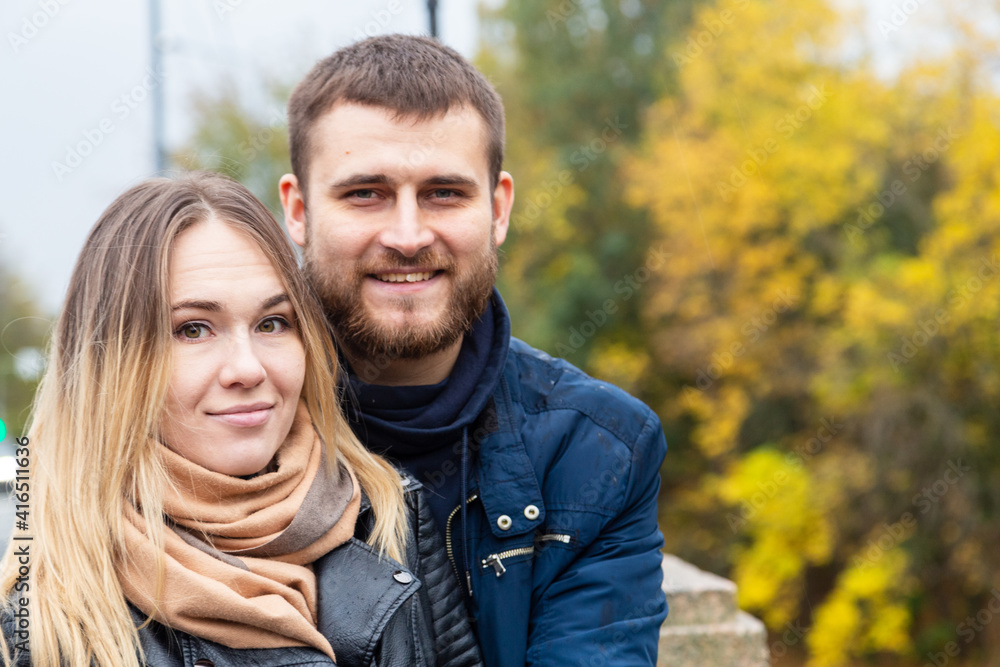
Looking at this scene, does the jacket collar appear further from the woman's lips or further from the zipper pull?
the woman's lips

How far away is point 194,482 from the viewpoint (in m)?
2.06

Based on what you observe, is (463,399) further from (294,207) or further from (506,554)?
(294,207)

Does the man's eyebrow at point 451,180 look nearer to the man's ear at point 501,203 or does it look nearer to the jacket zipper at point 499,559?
the man's ear at point 501,203

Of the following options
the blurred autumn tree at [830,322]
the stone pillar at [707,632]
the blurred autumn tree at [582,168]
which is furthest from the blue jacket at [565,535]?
the blurred autumn tree at [582,168]

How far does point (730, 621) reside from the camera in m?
3.60

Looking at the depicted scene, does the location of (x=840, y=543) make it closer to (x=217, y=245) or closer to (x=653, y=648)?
(x=653, y=648)

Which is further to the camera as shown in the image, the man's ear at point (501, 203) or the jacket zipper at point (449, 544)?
the man's ear at point (501, 203)

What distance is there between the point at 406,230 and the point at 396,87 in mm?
402

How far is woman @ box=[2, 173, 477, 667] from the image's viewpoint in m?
1.92

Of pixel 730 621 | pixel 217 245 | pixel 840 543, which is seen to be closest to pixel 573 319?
pixel 840 543

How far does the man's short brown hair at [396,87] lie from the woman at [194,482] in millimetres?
510

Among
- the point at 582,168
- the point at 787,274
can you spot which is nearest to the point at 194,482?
the point at 787,274

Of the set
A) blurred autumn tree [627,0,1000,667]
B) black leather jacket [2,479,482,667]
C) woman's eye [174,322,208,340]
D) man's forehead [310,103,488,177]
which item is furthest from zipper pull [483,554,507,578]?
blurred autumn tree [627,0,1000,667]

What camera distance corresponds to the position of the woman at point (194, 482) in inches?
75.7
